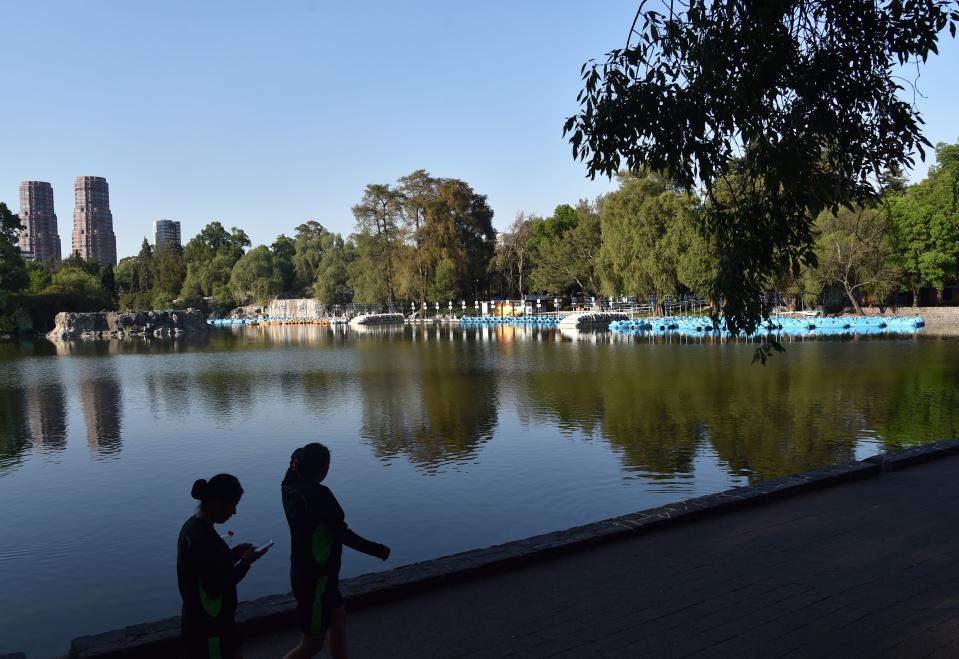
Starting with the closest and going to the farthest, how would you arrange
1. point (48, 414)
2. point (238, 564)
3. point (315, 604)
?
point (238, 564)
point (315, 604)
point (48, 414)

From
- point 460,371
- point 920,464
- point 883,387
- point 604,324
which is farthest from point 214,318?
point 920,464

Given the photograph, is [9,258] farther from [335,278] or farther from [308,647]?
[308,647]

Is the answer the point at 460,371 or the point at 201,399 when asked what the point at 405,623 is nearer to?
the point at 201,399

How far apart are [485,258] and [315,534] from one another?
310 feet

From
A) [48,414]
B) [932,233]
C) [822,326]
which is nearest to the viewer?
[48,414]

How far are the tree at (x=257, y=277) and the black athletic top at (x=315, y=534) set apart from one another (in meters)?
130

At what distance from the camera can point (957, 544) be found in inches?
271

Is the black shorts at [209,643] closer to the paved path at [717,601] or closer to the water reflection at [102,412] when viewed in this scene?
the paved path at [717,601]

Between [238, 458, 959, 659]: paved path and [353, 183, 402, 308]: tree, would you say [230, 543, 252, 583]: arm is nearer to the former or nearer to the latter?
[238, 458, 959, 659]: paved path

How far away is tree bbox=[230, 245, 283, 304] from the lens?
130m

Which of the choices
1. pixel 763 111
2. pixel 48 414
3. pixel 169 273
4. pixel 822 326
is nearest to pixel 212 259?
pixel 169 273

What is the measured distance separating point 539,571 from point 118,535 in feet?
26.8

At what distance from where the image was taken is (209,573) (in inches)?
163

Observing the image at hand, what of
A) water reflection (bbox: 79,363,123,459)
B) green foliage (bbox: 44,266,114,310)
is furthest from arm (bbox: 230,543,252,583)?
green foliage (bbox: 44,266,114,310)
